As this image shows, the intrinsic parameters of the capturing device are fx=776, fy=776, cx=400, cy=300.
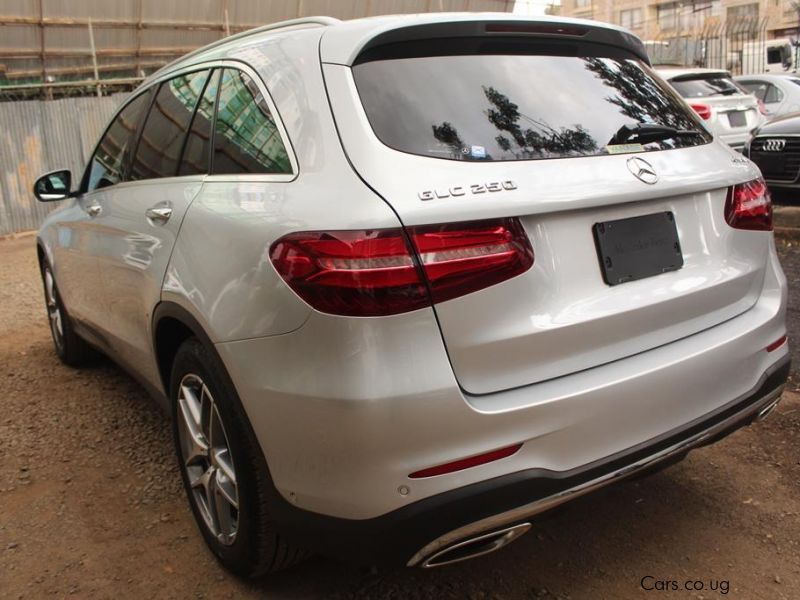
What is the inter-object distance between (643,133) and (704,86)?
32.7ft

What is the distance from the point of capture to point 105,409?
14.1 ft

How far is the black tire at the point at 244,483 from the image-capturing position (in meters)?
2.26

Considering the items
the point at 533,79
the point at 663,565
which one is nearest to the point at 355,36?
the point at 533,79

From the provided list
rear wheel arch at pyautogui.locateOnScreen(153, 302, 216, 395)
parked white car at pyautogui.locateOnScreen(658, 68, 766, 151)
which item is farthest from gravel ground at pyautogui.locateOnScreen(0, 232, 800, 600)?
parked white car at pyautogui.locateOnScreen(658, 68, 766, 151)

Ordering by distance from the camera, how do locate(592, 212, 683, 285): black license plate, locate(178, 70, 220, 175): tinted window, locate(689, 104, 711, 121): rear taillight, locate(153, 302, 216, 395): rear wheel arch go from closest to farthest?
locate(592, 212, 683, 285): black license plate
locate(153, 302, 216, 395): rear wheel arch
locate(178, 70, 220, 175): tinted window
locate(689, 104, 711, 121): rear taillight

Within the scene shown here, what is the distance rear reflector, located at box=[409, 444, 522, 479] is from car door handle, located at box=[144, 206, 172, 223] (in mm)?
1422

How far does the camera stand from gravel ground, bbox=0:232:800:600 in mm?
2578

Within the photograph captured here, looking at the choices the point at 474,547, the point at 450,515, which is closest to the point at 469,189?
the point at 450,515

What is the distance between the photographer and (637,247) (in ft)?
7.41

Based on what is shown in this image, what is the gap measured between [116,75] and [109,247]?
14.9 meters

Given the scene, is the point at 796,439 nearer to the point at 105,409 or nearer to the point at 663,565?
the point at 663,565

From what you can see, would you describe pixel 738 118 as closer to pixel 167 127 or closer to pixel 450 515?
pixel 167 127

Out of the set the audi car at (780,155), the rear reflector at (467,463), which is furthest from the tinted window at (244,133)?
the audi car at (780,155)

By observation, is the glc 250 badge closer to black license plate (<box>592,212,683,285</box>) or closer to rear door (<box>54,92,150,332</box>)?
black license plate (<box>592,212,683,285</box>)
